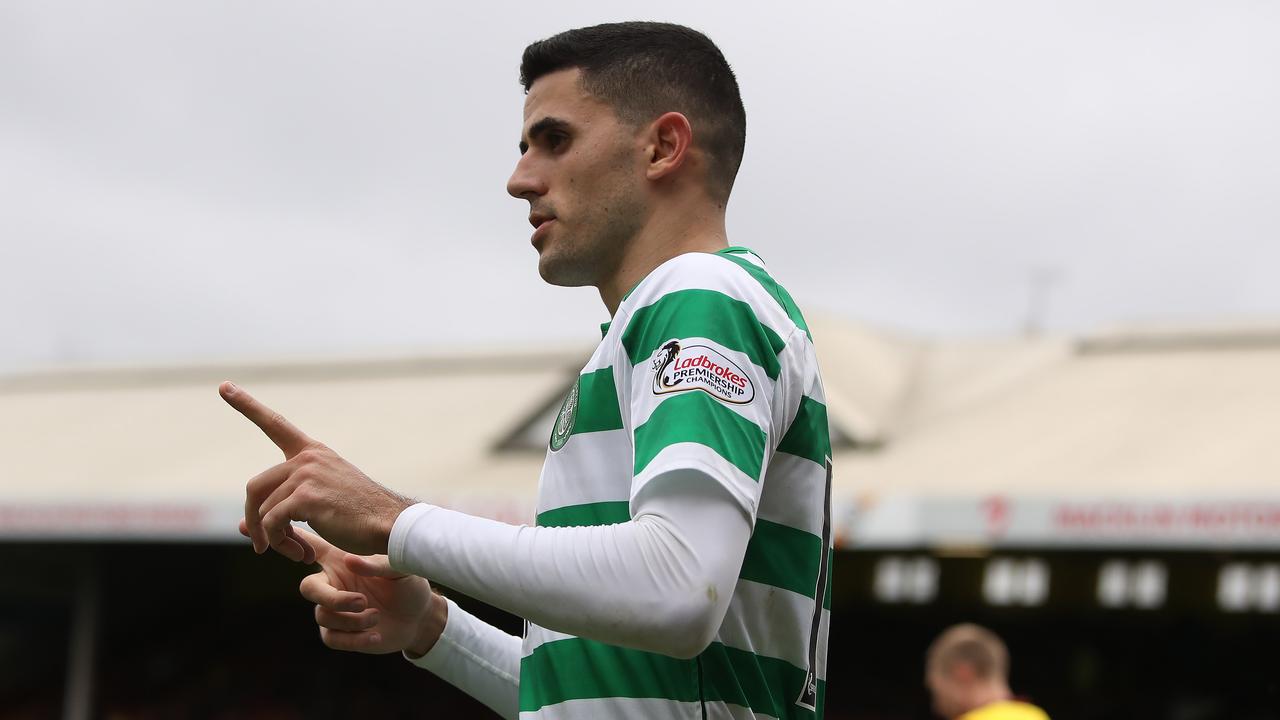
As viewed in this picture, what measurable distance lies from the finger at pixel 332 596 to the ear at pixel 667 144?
2.33 ft

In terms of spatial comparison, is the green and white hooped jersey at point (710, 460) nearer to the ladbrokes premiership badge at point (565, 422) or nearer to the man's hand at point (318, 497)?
the ladbrokes premiership badge at point (565, 422)

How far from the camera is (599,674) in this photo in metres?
1.94

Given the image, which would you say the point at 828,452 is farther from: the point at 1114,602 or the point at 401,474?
the point at 1114,602

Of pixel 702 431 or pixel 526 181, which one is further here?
pixel 526 181

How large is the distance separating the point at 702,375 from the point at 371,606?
794mm

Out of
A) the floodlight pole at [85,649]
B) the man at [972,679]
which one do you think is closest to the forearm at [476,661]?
the man at [972,679]

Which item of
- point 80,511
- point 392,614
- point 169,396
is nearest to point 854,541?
point 80,511

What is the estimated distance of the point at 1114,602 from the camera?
1653 cm

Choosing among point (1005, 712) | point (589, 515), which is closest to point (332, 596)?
point (589, 515)

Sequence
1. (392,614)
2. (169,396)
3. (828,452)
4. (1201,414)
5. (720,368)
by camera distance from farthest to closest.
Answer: (169,396) → (1201,414) → (392,614) → (828,452) → (720,368)

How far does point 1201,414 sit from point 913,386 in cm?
386

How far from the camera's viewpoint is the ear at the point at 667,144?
212cm

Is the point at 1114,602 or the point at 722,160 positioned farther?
the point at 1114,602

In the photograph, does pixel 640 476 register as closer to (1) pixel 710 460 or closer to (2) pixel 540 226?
(1) pixel 710 460
